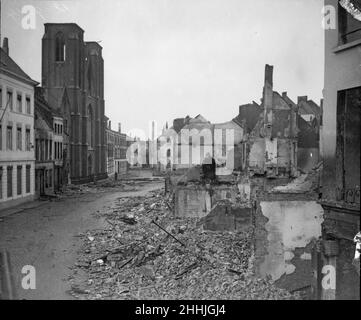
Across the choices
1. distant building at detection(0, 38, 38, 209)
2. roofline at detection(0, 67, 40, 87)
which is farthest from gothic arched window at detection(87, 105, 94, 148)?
roofline at detection(0, 67, 40, 87)

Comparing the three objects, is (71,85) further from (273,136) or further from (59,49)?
(273,136)

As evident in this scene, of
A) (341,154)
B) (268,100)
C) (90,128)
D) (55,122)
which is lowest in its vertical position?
(341,154)

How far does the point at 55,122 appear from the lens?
4000cm

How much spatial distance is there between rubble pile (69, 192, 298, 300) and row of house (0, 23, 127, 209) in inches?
448

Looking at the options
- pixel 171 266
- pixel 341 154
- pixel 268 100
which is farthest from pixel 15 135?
pixel 341 154

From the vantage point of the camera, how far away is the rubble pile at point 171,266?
999 centimetres

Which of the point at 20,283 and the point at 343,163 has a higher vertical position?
the point at 343,163

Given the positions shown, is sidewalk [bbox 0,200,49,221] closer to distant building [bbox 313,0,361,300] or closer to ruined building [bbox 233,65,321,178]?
ruined building [bbox 233,65,321,178]

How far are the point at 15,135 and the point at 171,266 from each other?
18.5 m

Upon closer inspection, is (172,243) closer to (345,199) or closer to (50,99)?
(345,199)

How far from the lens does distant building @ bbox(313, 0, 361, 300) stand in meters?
8.38
